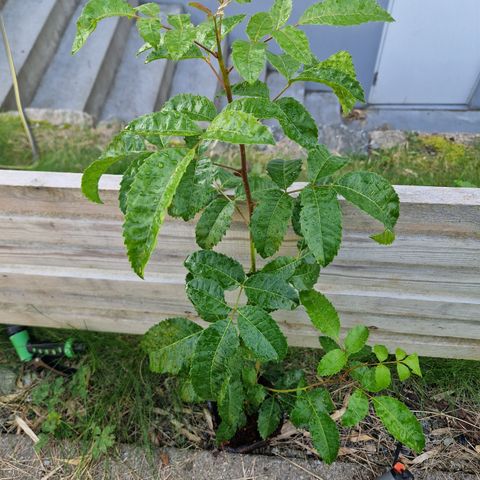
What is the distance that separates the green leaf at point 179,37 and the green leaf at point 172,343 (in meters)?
0.69

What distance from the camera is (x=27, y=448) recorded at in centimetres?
177

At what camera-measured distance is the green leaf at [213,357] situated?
945 millimetres

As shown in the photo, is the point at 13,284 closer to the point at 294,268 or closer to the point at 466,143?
the point at 294,268

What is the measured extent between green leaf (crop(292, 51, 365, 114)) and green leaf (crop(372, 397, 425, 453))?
682mm

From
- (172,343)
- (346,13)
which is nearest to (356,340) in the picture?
(172,343)

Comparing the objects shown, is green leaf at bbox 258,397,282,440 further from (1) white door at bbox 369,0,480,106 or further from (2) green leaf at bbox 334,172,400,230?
(1) white door at bbox 369,0,480,106

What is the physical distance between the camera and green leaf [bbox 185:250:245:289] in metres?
1.06

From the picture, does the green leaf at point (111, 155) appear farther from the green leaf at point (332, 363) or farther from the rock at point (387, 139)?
the rock at point (387, 139)

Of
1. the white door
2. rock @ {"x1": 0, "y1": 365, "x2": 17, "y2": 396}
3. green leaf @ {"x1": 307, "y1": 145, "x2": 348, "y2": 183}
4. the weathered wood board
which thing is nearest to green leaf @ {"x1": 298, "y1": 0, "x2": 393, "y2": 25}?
green leaf @ {"x1": 307, "y1": 145, "x2": 348, "y2": 183}

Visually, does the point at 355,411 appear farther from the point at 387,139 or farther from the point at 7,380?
the point at 387,139

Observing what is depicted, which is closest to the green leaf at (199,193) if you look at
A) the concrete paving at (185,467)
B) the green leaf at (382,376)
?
the green leaf at (382,376)

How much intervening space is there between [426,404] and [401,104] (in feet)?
7.86

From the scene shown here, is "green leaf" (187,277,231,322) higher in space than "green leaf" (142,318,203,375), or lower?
higher

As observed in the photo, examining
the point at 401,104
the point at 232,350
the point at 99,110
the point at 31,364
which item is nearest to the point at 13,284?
the point at 31,364
